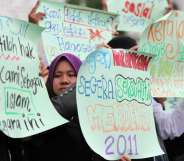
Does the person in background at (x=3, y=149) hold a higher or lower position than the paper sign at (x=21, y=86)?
lower

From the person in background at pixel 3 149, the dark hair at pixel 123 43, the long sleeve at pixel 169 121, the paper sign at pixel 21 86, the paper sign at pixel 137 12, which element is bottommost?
the person in background at pixel 3 149

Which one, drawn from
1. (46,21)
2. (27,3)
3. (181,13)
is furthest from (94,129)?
(27,3)

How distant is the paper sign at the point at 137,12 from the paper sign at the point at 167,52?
1.30 meters

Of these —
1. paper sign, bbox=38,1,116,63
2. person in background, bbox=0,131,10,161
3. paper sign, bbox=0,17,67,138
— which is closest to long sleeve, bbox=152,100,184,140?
paper sign, bbox=0,17,67,138

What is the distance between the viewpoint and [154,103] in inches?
127

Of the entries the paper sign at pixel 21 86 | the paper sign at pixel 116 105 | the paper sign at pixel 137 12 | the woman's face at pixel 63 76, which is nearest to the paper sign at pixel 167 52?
the paper sign at pixel 116 105

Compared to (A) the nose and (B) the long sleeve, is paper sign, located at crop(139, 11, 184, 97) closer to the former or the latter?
(B) the long sleeve

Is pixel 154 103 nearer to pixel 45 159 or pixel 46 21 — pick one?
pixel 45 159

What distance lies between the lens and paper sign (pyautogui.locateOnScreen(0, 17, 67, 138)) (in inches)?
91.3

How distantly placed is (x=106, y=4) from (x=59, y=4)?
0.53 meters

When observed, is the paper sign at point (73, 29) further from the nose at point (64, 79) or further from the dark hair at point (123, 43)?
the nose at point (64, 79)

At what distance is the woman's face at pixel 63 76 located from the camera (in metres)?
3.04

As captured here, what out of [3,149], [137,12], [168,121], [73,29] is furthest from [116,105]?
[137,12]

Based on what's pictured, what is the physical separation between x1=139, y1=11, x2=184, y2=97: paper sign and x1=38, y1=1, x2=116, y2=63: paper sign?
99 centimetres
